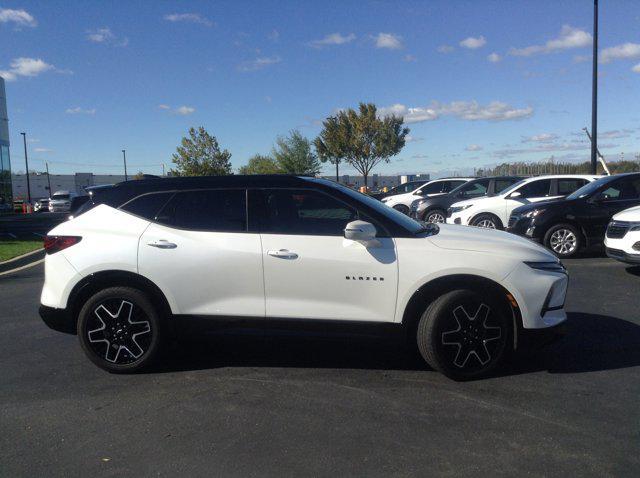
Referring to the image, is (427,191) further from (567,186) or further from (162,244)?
(162,244)

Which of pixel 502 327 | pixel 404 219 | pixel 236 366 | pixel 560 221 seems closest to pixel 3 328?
pixel 236 366

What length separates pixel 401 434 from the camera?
11.9 feet

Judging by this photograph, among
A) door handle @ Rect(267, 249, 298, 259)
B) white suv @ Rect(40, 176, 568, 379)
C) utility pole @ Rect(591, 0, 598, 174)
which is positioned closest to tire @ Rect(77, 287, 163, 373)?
white suv @ Rect(40, 176, 568, 379)

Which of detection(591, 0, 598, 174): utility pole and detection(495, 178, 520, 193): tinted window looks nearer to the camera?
detection(495, 178, 520, 193): tinted window

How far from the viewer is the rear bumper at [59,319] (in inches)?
188

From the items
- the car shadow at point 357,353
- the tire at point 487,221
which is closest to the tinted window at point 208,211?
Answer: the car shadow at point 357,353

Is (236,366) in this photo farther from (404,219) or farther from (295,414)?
(404,219)

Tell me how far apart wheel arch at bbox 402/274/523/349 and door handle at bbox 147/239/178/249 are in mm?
1992

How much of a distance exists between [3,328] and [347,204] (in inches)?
176

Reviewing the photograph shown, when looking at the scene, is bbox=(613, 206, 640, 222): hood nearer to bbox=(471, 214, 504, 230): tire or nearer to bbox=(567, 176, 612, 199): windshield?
bbox=(567, 176, 612, 199): windshield

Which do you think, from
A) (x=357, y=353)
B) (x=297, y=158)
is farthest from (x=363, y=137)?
(x=357, y=353)

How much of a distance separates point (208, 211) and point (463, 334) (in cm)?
236

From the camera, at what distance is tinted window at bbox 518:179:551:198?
44.4ft

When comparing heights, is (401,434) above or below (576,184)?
below
